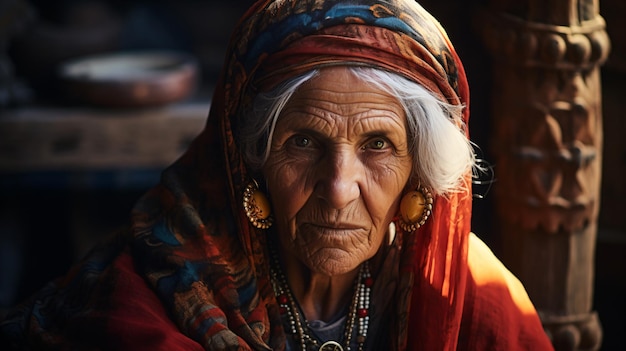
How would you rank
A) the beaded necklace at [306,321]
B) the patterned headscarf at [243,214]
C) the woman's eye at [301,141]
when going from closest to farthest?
1. the patterned headscarf at [243,214]
2. the woman's eye at [301,141]
3. the beaded necklace at [306,321]

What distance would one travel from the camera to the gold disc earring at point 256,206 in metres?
2.31

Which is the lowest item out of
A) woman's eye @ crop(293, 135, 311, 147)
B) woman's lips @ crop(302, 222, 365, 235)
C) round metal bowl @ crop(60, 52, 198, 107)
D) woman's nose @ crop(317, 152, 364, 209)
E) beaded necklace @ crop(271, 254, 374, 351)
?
beaded necklace @ crop(271, 254, 374, 351)

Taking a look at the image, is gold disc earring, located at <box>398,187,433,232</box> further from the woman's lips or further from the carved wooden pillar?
the carved wooden pillar

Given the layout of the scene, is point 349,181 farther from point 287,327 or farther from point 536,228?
point 536,228

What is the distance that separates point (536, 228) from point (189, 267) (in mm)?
1332

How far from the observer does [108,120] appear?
457cm

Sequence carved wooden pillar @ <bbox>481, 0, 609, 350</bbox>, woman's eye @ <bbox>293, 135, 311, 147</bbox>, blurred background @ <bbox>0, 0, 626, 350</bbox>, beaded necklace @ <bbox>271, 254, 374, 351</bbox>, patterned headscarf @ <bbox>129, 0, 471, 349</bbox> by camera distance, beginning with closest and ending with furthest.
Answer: patterned headscarf @ <bbox>129, 0, 471, 349</bbox> < woman's eye @ <bbox>293, 135, 311, 147</bbox> < beaded necklace @ <bbox>271, 254, 374, 351</bbox> < carved wooden pillar @ <bbox>481, 0, 609, 350</bbox> < blurred background @ <bbox>0, 0, 626, 350</bbox>

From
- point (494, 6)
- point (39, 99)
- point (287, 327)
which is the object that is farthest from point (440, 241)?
point (39, 99)

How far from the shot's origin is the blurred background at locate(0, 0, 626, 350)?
144 inches

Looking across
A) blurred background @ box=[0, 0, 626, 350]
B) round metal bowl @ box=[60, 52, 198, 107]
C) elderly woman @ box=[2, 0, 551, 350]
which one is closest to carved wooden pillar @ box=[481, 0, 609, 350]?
blurred background @ box=[0, 0, 626, 350]

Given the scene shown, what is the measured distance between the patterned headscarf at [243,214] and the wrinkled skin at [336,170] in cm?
8

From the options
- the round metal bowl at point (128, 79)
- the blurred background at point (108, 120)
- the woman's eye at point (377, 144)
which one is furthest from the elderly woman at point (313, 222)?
the round metal bowl at point (128, 79)

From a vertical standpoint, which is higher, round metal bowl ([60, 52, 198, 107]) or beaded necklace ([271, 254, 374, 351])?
round metal bowl ([60, 52, 198, 107])

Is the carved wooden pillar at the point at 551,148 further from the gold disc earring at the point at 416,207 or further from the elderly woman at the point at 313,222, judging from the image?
the gold disc earring at the point at 416,207
